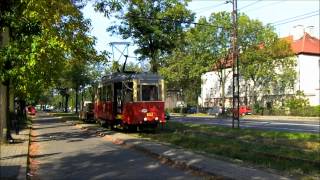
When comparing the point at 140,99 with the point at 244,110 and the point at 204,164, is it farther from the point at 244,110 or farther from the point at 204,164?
the point at 244,110

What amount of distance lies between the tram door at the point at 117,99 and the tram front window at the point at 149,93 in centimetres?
182

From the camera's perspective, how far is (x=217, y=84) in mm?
104562

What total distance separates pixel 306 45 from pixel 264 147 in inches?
2492

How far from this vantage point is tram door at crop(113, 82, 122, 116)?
101ft

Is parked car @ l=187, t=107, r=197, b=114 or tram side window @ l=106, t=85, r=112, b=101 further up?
tram side window @ l=106, t=85, r=112, b=101

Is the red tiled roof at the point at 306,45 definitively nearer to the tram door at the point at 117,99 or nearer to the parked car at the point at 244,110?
the parked car at the point at 244,110

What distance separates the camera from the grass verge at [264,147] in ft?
59.2

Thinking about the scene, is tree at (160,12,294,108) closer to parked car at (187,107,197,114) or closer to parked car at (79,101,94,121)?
parked car at (187,107,197,114)

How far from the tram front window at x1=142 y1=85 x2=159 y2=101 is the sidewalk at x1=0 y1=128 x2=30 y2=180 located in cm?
825

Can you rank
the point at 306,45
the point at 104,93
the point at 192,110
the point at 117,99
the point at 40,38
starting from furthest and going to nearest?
the point at 192,110 < the point at 306,45 < the point at 104,93 < the point at 117,99 < the point at 40,38

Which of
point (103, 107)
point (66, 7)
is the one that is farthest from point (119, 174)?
point (103, 107)

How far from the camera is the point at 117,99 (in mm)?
31391

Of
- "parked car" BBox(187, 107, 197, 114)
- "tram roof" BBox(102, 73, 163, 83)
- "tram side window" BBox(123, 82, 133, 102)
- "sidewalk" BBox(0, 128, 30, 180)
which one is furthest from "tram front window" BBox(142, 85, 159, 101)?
"parked car" BBox(187, 107, 197, 114)

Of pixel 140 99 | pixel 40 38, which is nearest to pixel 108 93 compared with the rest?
pixel 140 99
